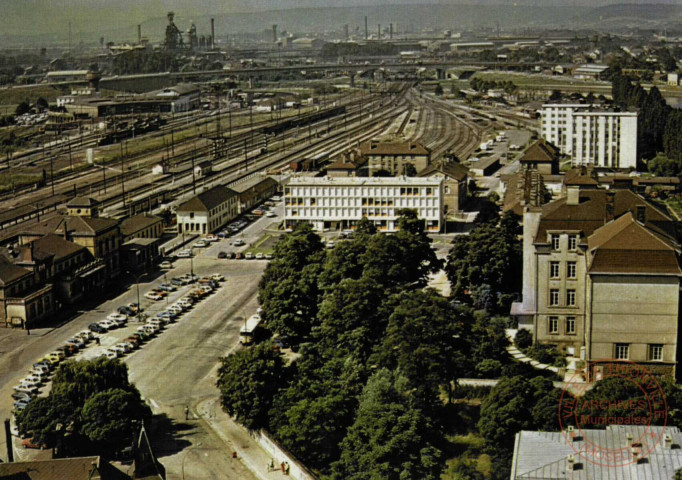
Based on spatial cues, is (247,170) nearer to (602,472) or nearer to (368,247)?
(368,247)

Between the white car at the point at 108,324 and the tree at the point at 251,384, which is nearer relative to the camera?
the tree at the point at 251,384

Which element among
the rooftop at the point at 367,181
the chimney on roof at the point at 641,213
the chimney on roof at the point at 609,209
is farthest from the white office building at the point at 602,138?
the chimney on roof at the point at 641,213

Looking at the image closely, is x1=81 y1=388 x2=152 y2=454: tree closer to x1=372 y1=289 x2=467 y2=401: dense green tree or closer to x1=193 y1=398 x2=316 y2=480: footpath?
x1=193 y1=398 x2=316 y2=480: footpath

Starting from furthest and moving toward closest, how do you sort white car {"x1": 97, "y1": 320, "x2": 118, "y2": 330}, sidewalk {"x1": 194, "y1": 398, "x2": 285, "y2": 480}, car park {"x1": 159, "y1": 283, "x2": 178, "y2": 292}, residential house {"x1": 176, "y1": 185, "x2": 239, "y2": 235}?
residential house {"x1": 176, "y1": 185, "x2": 239, "y2": 235}, car park {"x1": 159, "y1": 283, "x2": 178, "y2": 292}, white car {"x1": 97, "y1": 320, "x2": 118, "y2": 330}, sidewalk {"x1": 194, "y1": 398, "x2": 285, "y2": 480}

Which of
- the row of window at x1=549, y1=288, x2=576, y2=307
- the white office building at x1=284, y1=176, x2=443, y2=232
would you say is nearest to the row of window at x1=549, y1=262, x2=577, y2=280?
the row of window at x1=549, y1=288, x2=576, y2=307

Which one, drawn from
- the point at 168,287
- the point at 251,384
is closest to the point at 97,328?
the point at 168,287

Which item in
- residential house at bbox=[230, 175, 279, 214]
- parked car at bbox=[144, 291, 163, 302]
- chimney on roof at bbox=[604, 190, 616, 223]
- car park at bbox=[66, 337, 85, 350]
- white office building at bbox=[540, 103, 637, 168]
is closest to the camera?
chimney on roof at bbox=[604, 190, 616, 223]

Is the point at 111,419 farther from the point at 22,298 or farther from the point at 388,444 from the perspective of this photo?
the point at 22,298

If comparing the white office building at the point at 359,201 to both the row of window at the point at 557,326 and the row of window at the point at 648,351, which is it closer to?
the row of window at the point at 557,326
